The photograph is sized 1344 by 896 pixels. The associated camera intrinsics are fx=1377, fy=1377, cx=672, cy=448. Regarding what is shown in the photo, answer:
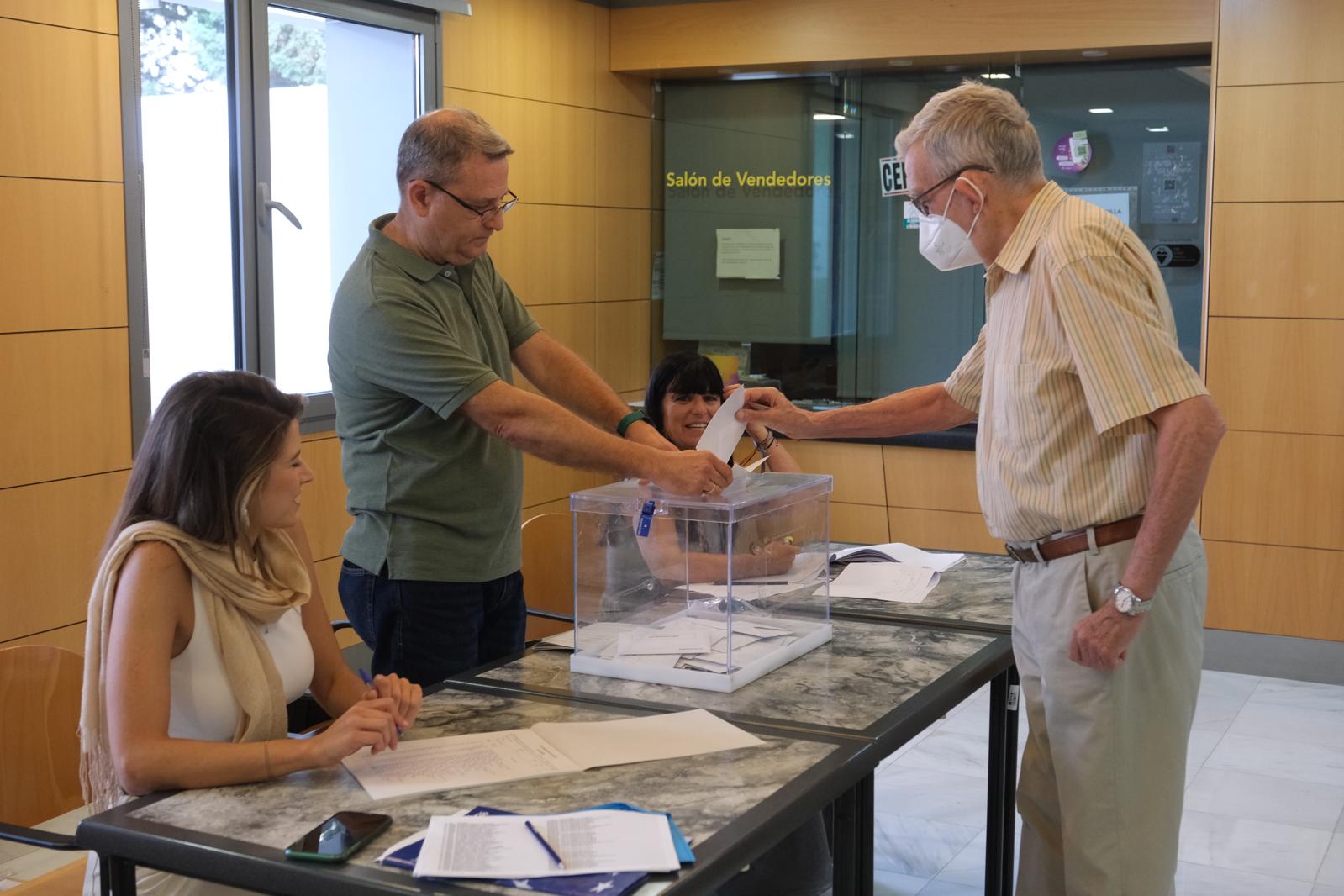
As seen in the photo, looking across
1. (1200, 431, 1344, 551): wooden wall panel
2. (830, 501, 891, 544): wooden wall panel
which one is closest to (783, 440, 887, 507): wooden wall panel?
(830, 501, 891, 544): wooden wall panel

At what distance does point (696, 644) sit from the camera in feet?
7.56

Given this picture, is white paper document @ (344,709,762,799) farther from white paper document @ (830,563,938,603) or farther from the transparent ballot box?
white paper document @ (830,563,938,603)

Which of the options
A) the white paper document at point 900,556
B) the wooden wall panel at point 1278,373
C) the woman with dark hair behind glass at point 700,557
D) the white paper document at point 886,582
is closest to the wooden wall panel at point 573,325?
the woman with dark hair behind glass at point 700,557

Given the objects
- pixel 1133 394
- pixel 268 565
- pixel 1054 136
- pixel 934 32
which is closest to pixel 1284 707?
pixel 1054 136

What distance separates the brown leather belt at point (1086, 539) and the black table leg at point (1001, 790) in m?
0.54

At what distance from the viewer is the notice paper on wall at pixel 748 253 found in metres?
6.30

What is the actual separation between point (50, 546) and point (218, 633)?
7.13 feet

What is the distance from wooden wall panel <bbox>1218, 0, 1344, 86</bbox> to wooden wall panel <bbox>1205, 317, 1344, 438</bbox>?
875mm

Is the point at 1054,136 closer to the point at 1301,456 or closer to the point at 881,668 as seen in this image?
the point at 1301,456

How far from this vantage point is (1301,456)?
505cm

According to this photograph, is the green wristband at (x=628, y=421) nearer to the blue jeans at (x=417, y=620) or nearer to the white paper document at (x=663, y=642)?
the blue jeans at (x=417, y=620)

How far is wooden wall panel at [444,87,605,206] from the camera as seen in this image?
5.63 m

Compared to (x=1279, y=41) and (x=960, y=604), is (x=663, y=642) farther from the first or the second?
Result: (x=1279, y=41)

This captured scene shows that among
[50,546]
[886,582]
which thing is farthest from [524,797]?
[50,546]
